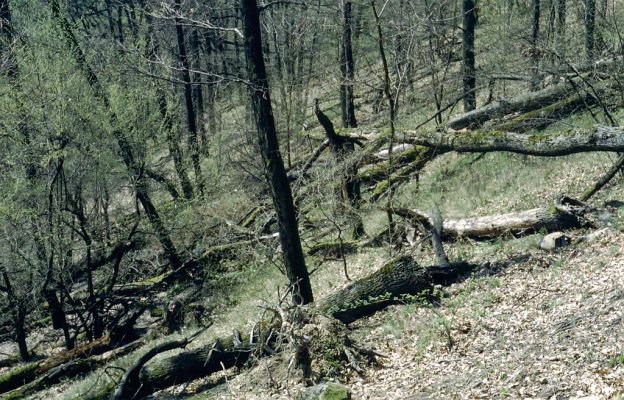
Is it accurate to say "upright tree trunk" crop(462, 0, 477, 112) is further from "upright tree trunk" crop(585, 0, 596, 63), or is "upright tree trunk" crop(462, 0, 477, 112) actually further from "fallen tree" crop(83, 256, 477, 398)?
"fallen tree" crop(83, 256, 477, 398)

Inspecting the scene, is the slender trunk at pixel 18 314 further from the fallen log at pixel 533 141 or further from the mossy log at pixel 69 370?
the fallen log at pixel 533 141

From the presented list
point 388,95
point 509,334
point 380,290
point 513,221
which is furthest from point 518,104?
point 509,334

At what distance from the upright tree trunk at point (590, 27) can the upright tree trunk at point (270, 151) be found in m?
8.66

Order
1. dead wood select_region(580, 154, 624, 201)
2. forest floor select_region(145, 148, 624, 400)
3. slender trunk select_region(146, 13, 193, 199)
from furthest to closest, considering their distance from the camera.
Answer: slender trunk select_region(146, 13, 193, 199) < dead wood select_region(580, 154, 624, 201) < forest floor select_region(145, 148, 624, 400)

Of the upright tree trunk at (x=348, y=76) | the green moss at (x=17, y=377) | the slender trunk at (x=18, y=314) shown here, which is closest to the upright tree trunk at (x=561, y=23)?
the upright tree trunk at (x=348, y=76)

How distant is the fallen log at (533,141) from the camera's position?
1017cm

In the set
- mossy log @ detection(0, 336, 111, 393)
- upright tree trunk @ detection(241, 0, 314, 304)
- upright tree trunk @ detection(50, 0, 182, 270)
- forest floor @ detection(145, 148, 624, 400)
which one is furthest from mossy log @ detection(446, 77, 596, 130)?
mossy log @ detection(0, 336, 111, 393)

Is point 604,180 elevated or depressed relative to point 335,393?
elevated

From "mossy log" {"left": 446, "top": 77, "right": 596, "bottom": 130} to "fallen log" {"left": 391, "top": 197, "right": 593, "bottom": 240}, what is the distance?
5.88 metres

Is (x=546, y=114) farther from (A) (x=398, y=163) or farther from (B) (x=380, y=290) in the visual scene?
(B) (x=380, y=290)

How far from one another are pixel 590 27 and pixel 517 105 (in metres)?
3.00

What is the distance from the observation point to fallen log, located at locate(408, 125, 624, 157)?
33.4ft

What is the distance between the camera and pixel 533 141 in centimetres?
1116

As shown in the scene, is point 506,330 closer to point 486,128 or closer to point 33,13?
point 486,128
